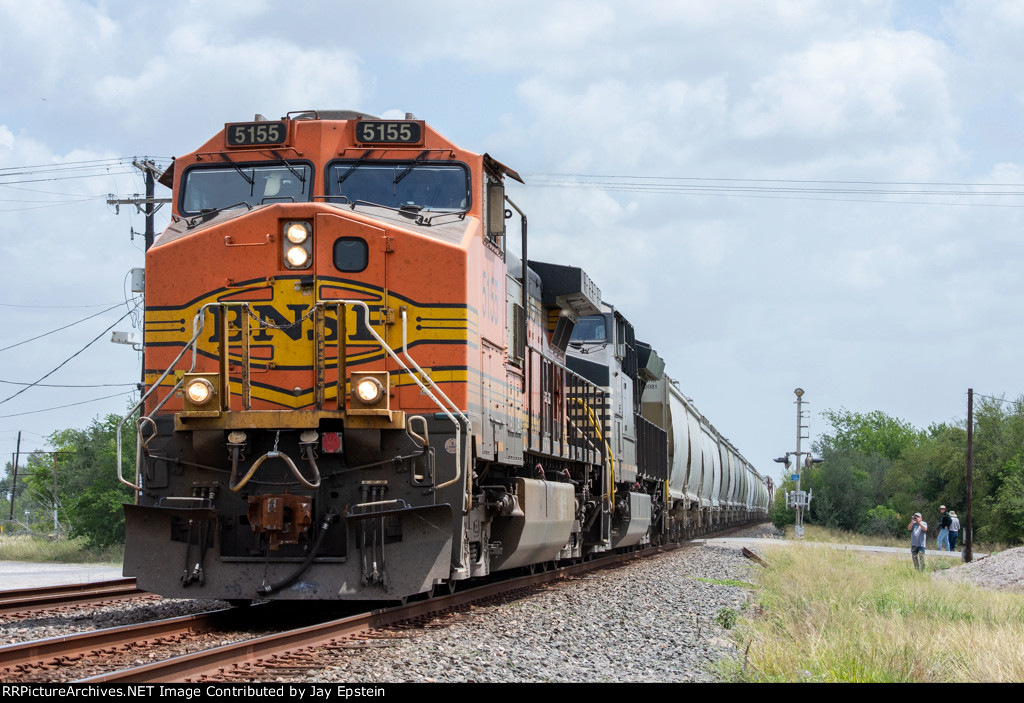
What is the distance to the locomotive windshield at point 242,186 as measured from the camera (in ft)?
30.8

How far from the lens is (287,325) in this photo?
884 centimetres

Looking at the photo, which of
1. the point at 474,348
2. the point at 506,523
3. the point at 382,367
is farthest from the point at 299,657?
the point at 506,523

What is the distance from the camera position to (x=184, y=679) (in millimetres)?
5969

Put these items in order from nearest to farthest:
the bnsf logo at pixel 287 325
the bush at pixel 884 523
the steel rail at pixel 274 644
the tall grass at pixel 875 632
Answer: the steel rail at pixel 274 644 → the tall grass at pixel 875 632 → the bnsf logo at pixel 287 325 → the bush at pixel 884 523

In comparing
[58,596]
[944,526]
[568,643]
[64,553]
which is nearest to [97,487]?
[64,553]

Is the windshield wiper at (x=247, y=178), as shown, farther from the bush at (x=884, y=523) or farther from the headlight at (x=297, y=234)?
the bush at (x=884, y=523)

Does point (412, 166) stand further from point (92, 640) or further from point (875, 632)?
point (875, 632)

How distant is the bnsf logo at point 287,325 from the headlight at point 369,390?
1.83 feet

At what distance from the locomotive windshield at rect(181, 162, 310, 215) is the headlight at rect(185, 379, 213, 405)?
177cm

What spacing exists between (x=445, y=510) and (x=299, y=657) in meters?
1.88

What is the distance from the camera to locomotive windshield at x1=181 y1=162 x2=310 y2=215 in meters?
9.38

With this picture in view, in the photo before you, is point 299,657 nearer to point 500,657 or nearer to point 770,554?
point 500,657

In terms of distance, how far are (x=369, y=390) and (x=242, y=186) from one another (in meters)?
2.40

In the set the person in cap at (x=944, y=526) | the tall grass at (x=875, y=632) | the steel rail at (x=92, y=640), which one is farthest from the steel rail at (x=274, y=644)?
the person in cap at (x=944, y=526)
